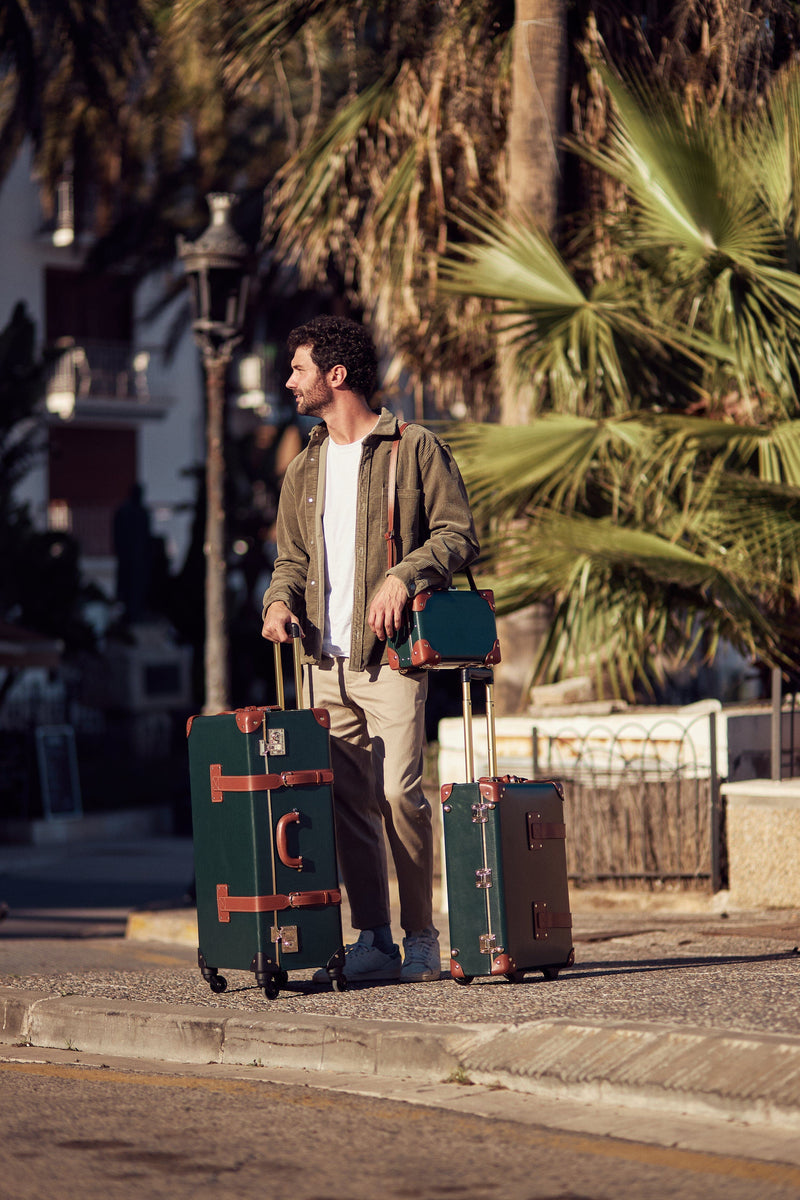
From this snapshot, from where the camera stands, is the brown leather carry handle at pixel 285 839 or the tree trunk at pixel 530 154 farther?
the tree trunk at pixel 530 154

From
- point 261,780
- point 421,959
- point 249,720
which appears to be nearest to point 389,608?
point 249,720

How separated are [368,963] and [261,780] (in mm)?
801

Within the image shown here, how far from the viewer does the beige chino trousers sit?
5363 millimetres

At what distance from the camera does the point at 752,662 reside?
29.8 feet

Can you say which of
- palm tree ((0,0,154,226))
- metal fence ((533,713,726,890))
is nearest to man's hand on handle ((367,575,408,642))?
metal fence ((533,713,726,890))

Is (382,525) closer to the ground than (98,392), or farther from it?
closer to the ground

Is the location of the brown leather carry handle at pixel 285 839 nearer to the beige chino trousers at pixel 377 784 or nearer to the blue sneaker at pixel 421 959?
the beige chino trousers at pixel 377 784

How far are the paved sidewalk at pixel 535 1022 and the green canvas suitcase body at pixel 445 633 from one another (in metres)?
0.99

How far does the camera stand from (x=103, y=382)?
117 feet

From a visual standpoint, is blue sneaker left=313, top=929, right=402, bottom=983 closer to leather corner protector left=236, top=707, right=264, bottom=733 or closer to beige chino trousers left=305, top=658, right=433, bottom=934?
beige chino trousers left=305, top=658, right=433, bottom=934

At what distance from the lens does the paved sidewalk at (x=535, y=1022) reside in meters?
4.08

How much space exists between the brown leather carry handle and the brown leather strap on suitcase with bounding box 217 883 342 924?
0.10 meters

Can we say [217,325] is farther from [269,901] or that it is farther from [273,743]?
[269,901]

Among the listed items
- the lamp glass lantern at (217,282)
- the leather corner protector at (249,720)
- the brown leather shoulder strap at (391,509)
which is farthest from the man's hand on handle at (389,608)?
the lamp glass lantern at (217,282)
